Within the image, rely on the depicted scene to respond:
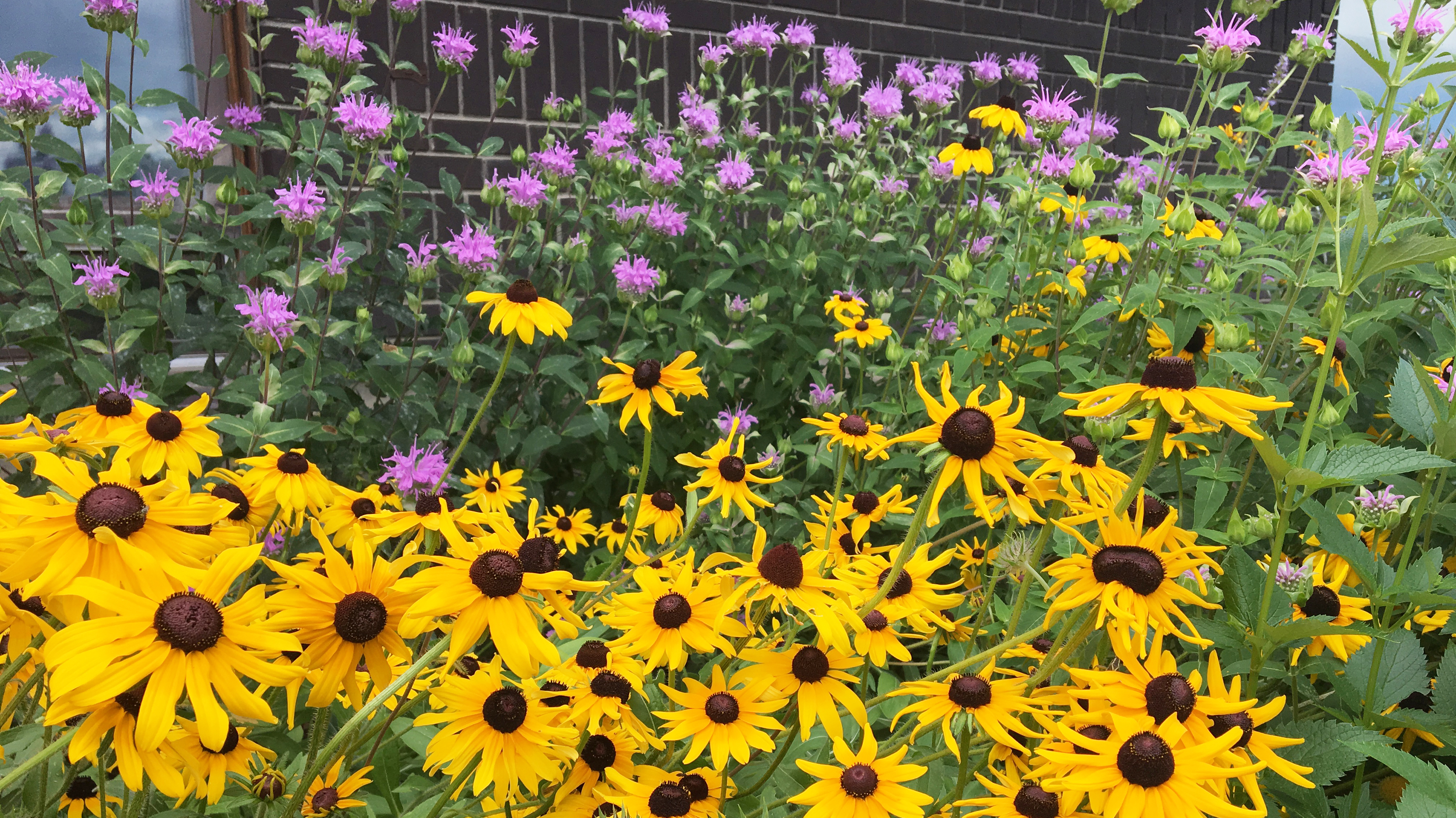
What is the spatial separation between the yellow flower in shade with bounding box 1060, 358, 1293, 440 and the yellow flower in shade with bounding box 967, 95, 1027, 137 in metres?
1.73

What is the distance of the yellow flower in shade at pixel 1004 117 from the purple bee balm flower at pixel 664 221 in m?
0.87

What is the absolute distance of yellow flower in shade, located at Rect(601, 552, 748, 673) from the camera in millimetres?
914

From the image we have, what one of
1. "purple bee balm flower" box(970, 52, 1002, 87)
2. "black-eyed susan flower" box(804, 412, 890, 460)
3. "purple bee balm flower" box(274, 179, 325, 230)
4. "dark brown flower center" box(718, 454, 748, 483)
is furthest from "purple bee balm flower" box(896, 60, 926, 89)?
"dark brown flower center" box(718, 454, 748, 483)

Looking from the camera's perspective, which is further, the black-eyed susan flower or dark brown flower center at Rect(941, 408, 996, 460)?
the black-eyed susan flower

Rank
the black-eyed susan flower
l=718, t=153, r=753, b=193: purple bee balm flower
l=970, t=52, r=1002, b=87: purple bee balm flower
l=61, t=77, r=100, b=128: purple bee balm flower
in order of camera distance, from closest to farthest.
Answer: the black-eyed susan flower, l=61, t=77, r=100, b=128: purple bee balm flower, l=718, t=153, r=753, b=193: purple bee balm flower, l=970, t=52, r=1002, b=87: purple bee balm flower

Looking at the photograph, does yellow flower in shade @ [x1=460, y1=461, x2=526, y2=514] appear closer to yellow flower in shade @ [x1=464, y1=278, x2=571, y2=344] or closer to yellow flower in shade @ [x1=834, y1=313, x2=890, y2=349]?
yellow flower in shade @ [x1=464, y1=278, x2=571, y2=344]

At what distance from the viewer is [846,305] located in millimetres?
2297

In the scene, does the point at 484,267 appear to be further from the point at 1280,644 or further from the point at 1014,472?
the point at 1280,644

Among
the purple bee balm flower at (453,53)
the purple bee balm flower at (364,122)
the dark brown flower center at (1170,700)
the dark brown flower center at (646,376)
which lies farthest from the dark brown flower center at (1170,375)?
the purple bee balm flower at (453,53)

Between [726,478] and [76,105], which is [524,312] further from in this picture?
[76,105]

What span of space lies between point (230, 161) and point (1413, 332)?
3668mm

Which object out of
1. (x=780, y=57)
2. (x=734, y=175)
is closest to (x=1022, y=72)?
(x=734, y=175)

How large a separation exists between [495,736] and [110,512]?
0.38 m

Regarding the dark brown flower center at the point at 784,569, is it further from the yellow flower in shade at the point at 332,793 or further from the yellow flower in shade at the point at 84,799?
the yellow flower in shade at the point at 84,799
